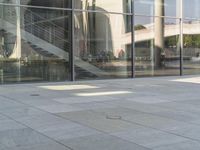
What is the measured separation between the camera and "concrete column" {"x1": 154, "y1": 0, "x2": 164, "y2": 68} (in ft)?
75.6

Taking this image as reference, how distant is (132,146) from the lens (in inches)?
263

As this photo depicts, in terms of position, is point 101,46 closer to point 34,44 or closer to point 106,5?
point 106,5

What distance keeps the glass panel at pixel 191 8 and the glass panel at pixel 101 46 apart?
4813 millimetres

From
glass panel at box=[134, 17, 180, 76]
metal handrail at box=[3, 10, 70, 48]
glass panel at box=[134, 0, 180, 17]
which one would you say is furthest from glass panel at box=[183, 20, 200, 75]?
metal handrail at box=[3, 10, 70, 48]

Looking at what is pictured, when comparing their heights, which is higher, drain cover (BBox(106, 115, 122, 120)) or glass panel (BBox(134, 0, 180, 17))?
glass panel (BBox(134, 0, 180, 17))

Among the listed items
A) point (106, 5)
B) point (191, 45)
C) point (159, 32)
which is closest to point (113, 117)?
point (106, 5)

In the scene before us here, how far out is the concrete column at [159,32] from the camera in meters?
23.0

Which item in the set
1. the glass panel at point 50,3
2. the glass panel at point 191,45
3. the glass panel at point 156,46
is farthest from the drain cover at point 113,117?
the glass panel at point 191,45

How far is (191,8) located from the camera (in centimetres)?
2480

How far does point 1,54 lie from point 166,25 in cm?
1046

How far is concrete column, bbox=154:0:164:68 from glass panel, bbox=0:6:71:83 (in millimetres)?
5887

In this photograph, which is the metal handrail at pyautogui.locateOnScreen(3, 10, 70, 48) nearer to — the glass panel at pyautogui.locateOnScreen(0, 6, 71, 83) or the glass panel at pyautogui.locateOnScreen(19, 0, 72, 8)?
the glass panel at pyautogui.locateOnScreen(0, 6, 71, 83)

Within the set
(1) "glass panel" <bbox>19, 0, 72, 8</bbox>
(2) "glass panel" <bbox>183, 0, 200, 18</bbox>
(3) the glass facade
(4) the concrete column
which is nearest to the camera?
(3) the glass facade

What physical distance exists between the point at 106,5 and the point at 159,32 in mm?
4024
